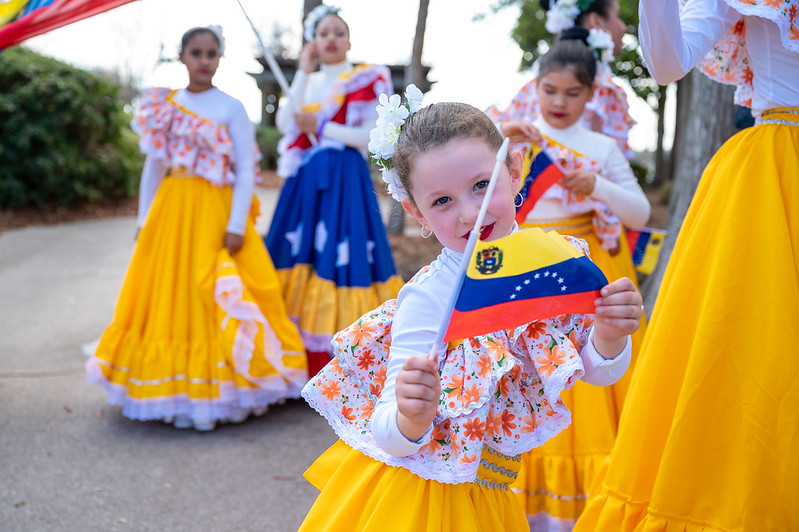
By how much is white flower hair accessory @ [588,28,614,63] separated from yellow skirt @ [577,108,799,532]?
1307 mm

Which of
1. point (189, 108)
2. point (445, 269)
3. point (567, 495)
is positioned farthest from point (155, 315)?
point (445, 269)

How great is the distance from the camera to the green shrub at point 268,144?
20234 mm

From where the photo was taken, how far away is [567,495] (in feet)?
9.18

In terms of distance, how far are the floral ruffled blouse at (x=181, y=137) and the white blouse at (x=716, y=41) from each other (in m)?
2.65

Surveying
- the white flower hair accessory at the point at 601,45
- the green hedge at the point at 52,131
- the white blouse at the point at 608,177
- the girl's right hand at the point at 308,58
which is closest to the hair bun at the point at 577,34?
the white flower hair accessory at the point at 601,45

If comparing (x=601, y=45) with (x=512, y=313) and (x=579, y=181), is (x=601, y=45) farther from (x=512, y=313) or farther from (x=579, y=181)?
(x=512, y=313)

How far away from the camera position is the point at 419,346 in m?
1.72

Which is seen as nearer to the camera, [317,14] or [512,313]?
[512,313]

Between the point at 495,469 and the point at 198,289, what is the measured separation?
2716mm

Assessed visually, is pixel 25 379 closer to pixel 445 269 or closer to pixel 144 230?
pixel 144 230

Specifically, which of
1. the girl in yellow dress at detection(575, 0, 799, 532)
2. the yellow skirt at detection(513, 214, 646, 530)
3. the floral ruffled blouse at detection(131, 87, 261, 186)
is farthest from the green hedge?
the girl in yellow dress at detection(575, 0, 799, 532)

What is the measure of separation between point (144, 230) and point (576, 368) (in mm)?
3226

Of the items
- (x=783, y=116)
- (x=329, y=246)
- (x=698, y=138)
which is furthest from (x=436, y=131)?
(x=698, y=138)

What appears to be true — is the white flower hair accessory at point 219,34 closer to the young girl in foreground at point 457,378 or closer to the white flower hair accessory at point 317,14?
the white flower hair accessory at point 317,14
